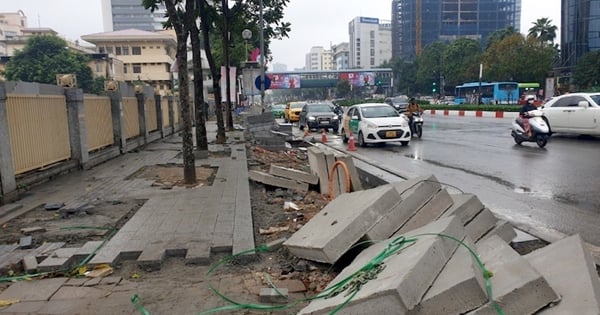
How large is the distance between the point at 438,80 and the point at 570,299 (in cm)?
8900

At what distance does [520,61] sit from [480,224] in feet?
202

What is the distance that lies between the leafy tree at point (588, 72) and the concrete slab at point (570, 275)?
58.6m

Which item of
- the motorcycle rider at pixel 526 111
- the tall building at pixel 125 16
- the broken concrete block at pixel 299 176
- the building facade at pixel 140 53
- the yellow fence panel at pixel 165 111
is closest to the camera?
the broken concrete block at pixel 299 176

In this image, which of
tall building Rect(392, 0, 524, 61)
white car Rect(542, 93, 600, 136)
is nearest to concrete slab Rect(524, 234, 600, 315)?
white car Rect(542, 93, 600, 136)

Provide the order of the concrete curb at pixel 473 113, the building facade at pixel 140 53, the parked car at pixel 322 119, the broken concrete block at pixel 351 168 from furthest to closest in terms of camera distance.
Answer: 1. the building facade at pixel 140 53
2. the concrete curb at pixel 473 113
3. the parked car at pixel 322 119
4. the broken concrete block at pixel 351 168

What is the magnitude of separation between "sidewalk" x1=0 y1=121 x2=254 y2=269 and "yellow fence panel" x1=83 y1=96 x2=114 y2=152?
971mm

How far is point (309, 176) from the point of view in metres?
8.84

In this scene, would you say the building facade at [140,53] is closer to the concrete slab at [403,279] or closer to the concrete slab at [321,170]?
the concrete slab at [321,170]

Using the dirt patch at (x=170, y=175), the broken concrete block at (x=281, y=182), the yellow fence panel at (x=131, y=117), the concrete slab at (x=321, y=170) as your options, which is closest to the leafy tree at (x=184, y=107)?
the dirt patch at (x=170, y=175)

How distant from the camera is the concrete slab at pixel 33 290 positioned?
165 inches

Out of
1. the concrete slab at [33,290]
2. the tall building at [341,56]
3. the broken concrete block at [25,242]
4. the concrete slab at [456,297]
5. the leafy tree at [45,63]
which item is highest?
the tall building at [341,56]

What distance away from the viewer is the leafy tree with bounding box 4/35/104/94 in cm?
5841

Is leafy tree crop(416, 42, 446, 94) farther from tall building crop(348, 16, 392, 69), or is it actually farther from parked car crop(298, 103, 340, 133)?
tall building crop(348, 16, 392, 69)

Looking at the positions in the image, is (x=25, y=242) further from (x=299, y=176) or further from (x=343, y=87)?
(x=343, y=87)
